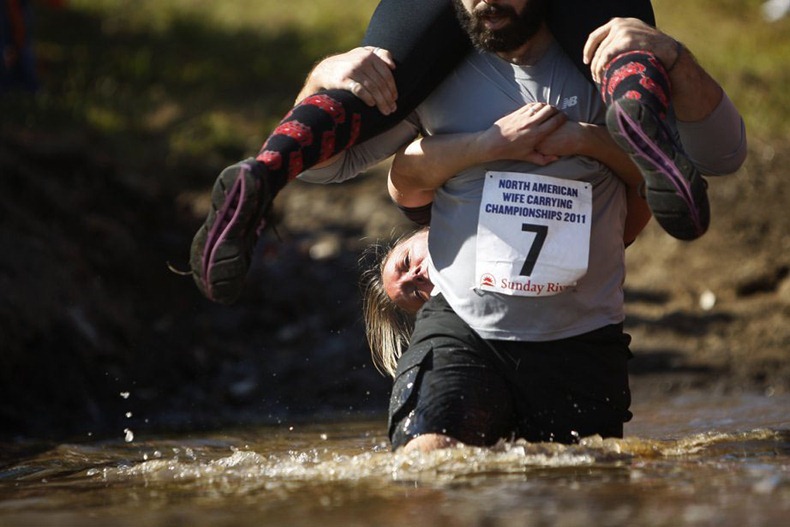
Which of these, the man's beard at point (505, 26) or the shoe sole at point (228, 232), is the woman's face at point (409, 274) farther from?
the shoe sole at point (228, 232)

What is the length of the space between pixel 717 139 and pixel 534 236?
61 centimetres

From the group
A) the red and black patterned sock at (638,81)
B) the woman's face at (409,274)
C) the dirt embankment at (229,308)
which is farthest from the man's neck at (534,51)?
the dirt embankment at (229,308)

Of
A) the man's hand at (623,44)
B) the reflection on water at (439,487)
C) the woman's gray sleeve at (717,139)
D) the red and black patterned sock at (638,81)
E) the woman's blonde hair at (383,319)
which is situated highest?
the man's hand at (623,44)

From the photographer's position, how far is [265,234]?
29.6 ft

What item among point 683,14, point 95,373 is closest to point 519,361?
point 95,373

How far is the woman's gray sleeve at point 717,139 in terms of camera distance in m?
4.11

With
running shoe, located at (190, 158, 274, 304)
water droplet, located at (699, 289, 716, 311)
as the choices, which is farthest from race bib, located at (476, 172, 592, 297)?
water droplet, located at (699, 289, 716, 311)

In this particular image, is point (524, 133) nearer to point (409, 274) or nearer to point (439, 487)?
point (409, 274)

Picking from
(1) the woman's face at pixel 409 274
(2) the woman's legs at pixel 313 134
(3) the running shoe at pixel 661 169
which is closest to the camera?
(3) the running shoe at pixel 661 169

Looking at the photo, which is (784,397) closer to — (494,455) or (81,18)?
(494,455)

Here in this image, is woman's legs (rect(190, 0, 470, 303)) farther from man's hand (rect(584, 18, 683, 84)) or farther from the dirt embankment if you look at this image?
the dirt embankment

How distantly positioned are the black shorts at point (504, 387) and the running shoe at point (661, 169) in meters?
0.57

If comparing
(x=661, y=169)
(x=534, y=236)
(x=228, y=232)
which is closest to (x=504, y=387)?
(x=534, y=236)

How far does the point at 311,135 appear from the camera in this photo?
4039 millimetres
